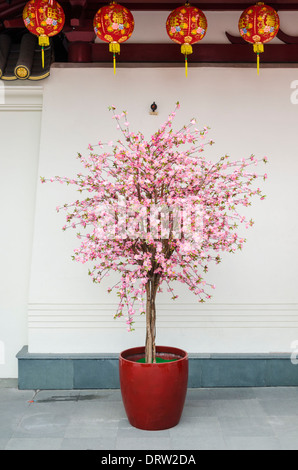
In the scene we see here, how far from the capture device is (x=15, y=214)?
5008mm

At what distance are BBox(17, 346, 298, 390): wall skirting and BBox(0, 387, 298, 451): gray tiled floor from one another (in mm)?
73

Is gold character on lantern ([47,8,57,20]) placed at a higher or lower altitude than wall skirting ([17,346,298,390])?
higher

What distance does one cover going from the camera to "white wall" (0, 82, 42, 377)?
4980 mm

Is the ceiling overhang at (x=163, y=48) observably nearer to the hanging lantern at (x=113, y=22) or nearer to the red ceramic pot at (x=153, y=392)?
the hanging lantern at (x=113, y=22)

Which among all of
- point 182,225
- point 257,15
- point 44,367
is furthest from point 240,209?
point 44,367

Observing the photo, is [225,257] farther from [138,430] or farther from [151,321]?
[138,430]

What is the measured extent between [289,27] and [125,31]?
68.4 inches

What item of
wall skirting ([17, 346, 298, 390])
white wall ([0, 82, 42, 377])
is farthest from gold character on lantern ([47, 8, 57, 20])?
wall skirting ([17, 346, 298, 390])

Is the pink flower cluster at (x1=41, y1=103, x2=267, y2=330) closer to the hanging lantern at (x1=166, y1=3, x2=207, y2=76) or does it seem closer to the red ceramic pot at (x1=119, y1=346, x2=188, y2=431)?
the red ceramic pot at (x1=119, y1=346, x2=188, y2=431)

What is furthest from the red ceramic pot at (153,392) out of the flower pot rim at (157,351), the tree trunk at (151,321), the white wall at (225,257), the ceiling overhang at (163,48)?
the ceiling overhang at (163,48)

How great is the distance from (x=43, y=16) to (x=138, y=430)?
345cm

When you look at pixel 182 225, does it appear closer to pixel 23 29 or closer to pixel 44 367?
pixel 44 367

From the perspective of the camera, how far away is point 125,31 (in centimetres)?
425

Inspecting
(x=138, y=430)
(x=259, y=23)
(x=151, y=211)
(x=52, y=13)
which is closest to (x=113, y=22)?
(x=52, y=13)
